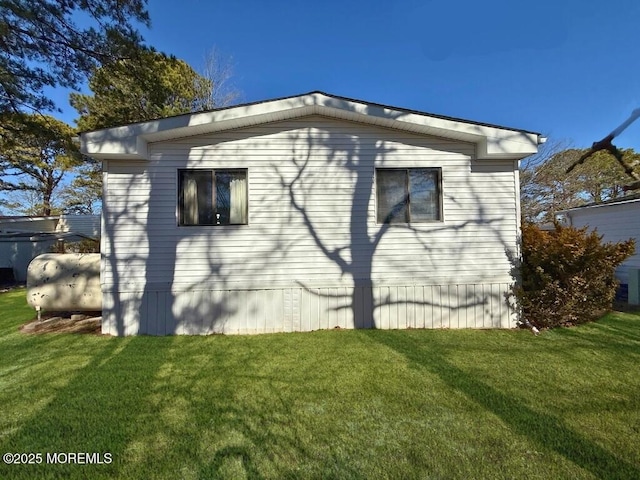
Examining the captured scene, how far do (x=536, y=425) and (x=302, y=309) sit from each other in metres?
3.78

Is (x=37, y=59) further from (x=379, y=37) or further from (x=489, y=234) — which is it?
(x=489, y=234)

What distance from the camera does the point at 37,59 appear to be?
358 inches

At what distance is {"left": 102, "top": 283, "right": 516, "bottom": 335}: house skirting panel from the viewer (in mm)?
5742

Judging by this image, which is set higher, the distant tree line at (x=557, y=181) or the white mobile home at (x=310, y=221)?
the distant tree line at (x=557, y=181)

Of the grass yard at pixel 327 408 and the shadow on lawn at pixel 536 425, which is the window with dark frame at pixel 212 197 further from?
the shadow on lawn at pixel 536 425

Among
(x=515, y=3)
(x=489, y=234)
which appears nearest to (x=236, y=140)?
(x=489, y=234)

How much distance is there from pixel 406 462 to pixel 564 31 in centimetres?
720

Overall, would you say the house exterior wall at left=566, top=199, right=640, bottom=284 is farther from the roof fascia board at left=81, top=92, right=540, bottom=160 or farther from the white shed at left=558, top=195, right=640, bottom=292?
the roof fascia board at left=81, top=92, right=540, bottom=160

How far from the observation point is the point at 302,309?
233 inches

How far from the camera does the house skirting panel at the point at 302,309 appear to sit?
226 inches

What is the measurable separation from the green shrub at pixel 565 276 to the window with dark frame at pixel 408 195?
192 centimetres

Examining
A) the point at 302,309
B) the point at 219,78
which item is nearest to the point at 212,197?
the point at 302,309

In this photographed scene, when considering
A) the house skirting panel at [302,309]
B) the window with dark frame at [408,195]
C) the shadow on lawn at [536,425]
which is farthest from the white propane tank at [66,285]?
the shadow on lawn at [536,425]

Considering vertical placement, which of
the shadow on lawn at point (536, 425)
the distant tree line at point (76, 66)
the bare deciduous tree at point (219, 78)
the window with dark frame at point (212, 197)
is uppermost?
the bare deciduous tree at point (219, 78)
